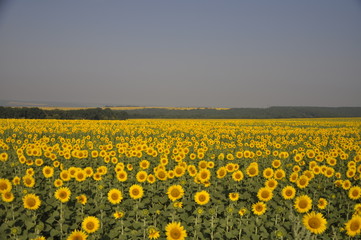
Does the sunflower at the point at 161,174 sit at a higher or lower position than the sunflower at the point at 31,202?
higher

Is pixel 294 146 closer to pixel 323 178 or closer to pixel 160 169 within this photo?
pixel 323 178

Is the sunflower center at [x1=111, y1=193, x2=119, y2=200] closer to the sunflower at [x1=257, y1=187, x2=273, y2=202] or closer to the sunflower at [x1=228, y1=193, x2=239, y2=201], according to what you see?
the sunflower at [x1=228, y1=193, x2=239, y2=201]

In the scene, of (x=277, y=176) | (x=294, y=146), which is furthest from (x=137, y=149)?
(x=294, y=146)

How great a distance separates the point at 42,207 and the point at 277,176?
587 cm

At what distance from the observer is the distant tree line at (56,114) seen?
44.9m

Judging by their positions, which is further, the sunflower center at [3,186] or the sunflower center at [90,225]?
the sunflower center at [3,186]

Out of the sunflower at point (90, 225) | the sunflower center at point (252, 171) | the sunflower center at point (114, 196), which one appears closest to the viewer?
the sunflower at point (90, 225)

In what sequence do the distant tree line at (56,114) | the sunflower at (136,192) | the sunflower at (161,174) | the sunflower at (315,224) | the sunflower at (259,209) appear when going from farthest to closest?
the distant tree line at (56,114) → the sunflower at (161,174) → the sunflower at (136,192) → the sunflower at (259,209) → the sunflower at (315,224)

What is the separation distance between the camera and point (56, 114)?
161 feet

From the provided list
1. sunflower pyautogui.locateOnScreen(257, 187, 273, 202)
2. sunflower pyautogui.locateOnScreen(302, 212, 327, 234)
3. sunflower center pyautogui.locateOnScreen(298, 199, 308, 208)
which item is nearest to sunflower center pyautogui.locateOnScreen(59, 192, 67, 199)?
sunflower pyautogui.locateOnScreen(257, 187, 273, 202)

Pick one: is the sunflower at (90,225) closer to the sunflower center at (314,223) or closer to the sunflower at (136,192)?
the sunflower at (136,192)

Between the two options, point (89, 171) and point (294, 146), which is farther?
point (294, 146)

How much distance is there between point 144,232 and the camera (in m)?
4.74

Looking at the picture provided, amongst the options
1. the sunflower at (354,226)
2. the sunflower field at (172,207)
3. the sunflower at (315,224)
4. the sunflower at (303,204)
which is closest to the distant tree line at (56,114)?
the sunflower field at (172,207)
